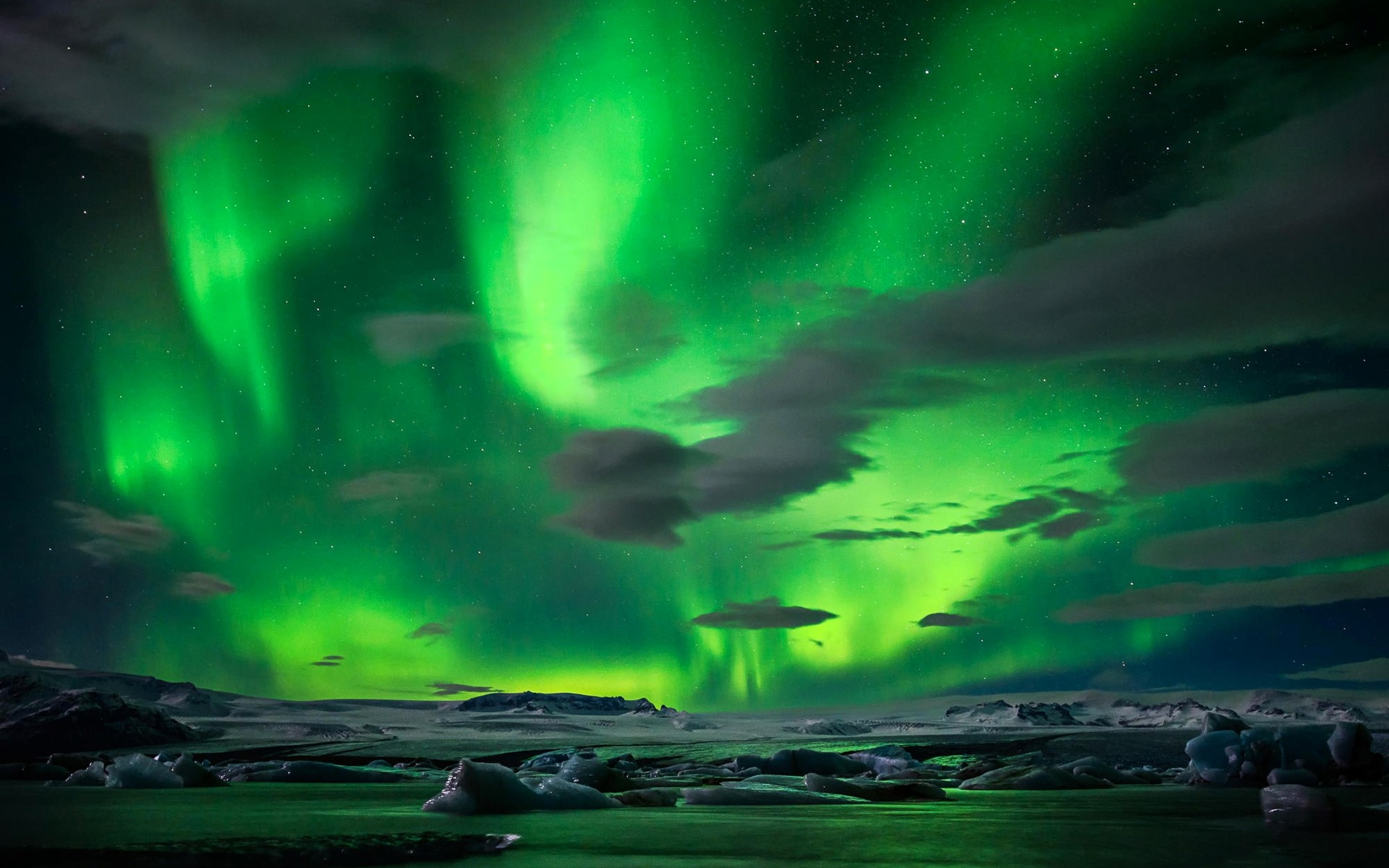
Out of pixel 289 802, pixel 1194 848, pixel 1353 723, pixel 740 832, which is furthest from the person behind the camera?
pixel 1353 723

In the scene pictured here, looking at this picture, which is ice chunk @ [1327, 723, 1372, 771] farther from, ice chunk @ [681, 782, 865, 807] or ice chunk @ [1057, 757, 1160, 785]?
ice chunk @ [681, 782, 865, 807]

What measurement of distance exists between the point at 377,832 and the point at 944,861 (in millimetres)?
4540

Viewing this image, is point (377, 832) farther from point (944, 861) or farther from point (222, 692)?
point (222, 692)

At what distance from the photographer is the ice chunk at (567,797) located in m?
11.3

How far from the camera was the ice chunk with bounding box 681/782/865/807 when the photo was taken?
1315cm

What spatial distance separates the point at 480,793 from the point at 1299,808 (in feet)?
31.0

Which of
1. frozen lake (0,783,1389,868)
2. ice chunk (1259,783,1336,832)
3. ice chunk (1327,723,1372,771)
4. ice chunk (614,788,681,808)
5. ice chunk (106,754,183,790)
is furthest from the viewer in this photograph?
ice chunk (1327,723,1372,771)

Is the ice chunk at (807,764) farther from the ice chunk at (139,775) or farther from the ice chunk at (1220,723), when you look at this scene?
the ice chunk at (139,775)

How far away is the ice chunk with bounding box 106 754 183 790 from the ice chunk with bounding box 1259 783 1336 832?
1925 centimetres

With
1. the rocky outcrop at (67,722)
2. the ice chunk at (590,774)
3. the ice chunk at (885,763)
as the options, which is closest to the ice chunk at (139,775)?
the ice chunk at (590,774)

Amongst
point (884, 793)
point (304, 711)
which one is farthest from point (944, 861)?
point (304, 711)

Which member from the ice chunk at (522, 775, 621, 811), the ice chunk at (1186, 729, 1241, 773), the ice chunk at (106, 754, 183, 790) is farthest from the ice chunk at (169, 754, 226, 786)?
the ice chunk at (1186, 729, 1241, 773)

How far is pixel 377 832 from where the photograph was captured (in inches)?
283

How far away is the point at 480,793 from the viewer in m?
10.3
